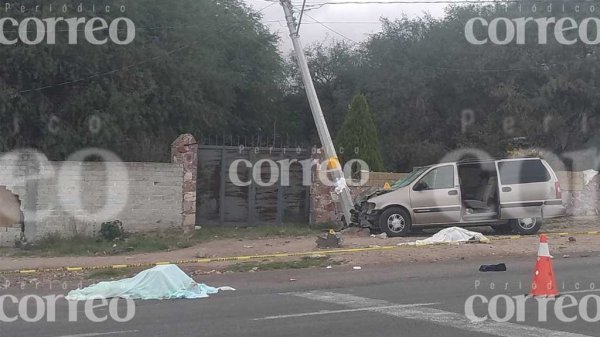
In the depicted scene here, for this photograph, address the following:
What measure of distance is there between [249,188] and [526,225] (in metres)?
7.05

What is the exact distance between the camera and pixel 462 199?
57.3 ft

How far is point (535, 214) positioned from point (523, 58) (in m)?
18.4

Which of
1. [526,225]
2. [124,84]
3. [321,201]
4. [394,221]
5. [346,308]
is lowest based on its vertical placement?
[346,308]

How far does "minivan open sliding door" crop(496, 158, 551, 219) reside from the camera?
1728 cm

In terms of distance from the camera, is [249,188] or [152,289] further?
[249,188]

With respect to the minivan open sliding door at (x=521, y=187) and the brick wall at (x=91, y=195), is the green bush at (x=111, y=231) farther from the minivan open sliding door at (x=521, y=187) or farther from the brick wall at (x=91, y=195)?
the minivan open sliding door at (x=521, y=187)

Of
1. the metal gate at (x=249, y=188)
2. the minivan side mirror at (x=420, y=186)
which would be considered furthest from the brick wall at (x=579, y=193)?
the metal gate at (x=249, y=188)

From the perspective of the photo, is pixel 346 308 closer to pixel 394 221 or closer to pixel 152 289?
pixel 152 289

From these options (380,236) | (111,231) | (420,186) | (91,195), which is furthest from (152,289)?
(420,186)

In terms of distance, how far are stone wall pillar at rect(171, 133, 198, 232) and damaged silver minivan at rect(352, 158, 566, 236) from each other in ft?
14.3

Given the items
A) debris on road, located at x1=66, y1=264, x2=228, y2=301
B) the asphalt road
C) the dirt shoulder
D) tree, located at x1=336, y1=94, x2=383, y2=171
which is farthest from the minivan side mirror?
tree, located at x1=336, y1=94, x2=383, y2=171

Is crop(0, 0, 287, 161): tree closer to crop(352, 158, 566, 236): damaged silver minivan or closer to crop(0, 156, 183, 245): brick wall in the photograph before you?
→ crop(0, 156, 183, 245): brick wall

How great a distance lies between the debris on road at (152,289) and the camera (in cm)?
1039

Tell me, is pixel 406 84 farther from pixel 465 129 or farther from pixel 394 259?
pixel 394 259
